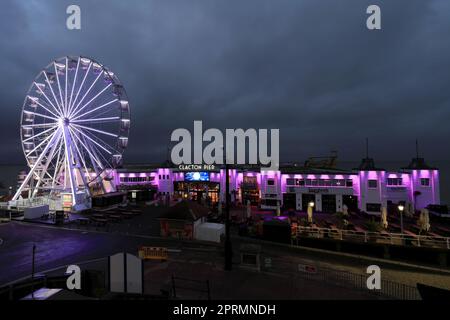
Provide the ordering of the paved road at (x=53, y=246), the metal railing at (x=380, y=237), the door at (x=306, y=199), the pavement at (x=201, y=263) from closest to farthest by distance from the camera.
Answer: the pavement at (x=201, y=263), the paved road at (x=53, y=246), the metal railing at (x=380, y=237), the door at (x=306, y=199)

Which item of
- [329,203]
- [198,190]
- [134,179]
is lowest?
[329,203]

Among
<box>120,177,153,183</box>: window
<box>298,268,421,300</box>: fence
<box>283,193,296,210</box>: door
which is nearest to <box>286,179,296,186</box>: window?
<box>283,193,296,210</box>: door

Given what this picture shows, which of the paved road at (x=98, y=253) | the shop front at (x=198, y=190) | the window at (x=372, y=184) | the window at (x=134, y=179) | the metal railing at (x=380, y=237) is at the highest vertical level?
the window at (x=134, y=179)

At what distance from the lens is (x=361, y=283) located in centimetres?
1244

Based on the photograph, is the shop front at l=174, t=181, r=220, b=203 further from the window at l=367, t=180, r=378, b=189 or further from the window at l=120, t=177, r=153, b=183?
the window at l=367, t=180, r=378, b=189

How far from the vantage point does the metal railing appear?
18594 mm

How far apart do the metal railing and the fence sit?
6.57m

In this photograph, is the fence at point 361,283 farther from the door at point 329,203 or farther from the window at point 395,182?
the window at point 395,182

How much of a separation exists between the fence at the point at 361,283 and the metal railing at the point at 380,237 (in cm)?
657

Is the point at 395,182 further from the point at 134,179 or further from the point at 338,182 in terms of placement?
the point at 134,179

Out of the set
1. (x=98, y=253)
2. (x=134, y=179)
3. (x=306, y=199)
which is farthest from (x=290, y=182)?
(x=134, y=179)

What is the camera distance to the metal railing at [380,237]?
1859cm

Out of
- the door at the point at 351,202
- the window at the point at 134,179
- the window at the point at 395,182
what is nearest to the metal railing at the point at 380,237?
the door at the point at 351,202

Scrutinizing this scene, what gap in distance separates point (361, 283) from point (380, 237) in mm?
9055
